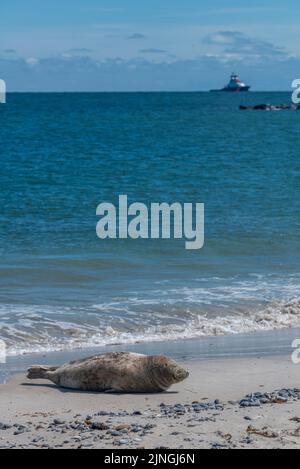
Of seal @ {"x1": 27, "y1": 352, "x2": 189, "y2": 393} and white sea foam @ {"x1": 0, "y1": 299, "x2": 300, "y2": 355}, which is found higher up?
white sea foam @ {"x1": 0, "y1": 299, "x2": 300, "y2": 355}

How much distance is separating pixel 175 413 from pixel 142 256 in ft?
34.9

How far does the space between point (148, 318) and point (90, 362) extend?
161 inches

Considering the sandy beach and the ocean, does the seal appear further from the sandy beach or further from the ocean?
the ocean

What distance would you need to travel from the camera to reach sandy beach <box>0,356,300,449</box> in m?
7.91

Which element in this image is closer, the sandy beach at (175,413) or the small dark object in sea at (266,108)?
the sandy beach at (175,413)

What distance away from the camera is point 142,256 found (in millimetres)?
19484

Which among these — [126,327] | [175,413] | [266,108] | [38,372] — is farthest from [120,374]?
[266,108]

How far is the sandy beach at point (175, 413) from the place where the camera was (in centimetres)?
791

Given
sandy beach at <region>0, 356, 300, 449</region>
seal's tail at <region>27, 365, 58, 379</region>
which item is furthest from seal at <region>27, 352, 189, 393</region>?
sandy beach at <region>0, 356, 300, 449</region>

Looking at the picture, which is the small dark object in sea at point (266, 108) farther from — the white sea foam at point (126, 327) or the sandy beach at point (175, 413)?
the sandy beach at point (175, 413)

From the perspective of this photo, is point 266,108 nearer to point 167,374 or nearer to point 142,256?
point 142,256

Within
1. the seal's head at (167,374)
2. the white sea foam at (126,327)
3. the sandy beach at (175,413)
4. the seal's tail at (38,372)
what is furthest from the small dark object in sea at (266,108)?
the seal's head at (167,374)

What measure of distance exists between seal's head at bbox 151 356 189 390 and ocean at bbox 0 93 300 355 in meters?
2.81

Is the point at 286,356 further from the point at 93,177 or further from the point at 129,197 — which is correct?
the point at 93,177
